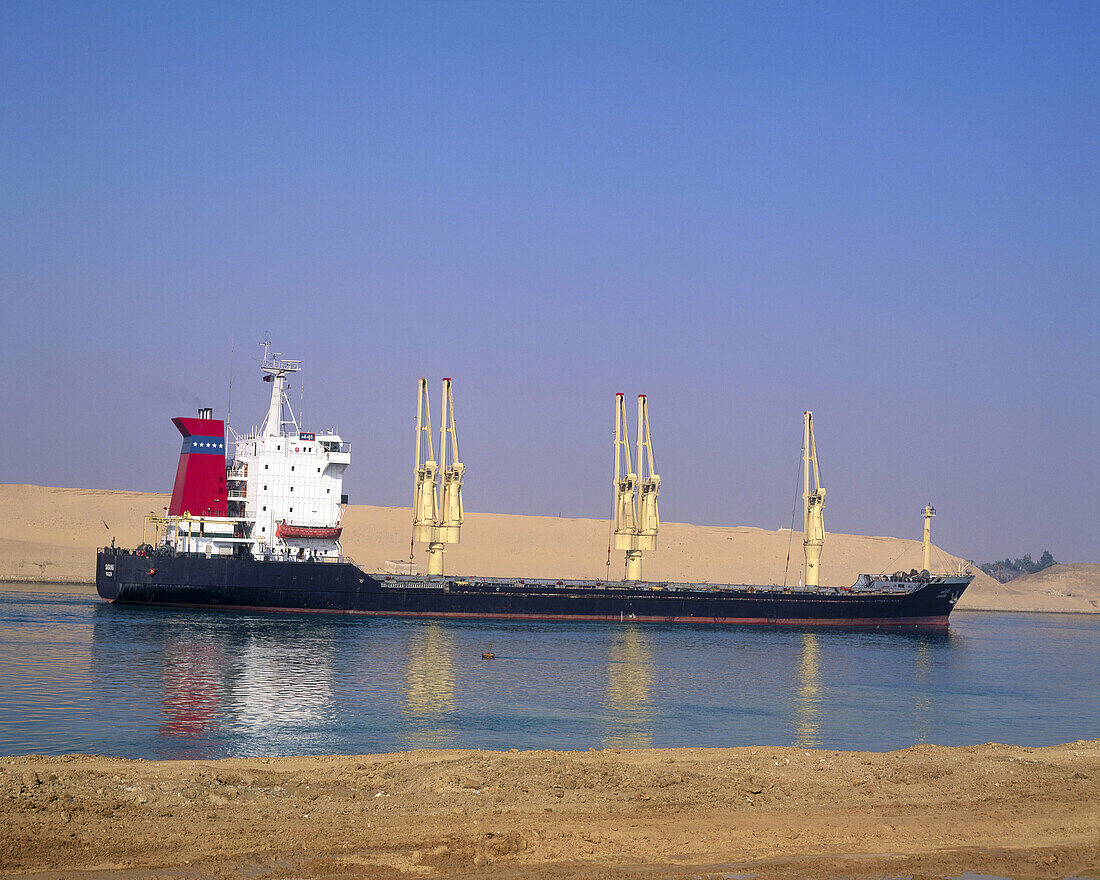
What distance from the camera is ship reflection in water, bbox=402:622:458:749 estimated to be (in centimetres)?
2011

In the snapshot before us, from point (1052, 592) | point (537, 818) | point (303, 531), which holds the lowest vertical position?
point (1052, 592)

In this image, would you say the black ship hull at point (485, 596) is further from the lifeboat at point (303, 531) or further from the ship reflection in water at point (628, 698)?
the ship reflection in water at point (628, 698)

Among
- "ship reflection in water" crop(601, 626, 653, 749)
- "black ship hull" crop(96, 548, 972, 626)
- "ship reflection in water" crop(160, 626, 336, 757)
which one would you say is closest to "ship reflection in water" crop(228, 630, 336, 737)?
"ship reflection in water" crop(160, 626, 336, 757)

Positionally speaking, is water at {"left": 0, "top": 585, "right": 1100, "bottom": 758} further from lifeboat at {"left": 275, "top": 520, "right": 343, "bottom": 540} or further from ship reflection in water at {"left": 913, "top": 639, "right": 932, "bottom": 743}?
lifeboat at {"left": 275, "top": 520, "right": 343, "bottom": 540}

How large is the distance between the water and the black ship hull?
7.68 feet

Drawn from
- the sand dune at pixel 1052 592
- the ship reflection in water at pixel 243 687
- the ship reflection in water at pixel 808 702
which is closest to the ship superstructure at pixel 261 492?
the ship reflection in water at pixel 243 687

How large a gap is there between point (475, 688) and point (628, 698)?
400 centimetres

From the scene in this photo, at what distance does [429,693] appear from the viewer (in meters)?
26.0

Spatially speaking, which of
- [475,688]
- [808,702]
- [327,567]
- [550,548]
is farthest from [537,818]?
[550,548]

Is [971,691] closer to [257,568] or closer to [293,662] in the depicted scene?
[293,662]

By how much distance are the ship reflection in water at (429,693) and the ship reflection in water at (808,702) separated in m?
7.10

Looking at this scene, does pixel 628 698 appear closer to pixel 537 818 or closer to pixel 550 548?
pixel 537 818

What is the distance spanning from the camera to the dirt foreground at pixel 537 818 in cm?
1050

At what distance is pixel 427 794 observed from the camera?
506 inches
